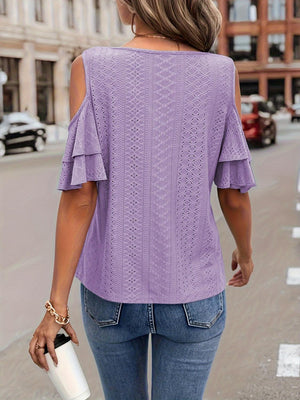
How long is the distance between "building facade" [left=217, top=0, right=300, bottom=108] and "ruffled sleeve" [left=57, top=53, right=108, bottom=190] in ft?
237

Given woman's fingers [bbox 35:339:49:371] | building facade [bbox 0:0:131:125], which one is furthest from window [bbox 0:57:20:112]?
woman's fingers [bbox 35:339:49:371]

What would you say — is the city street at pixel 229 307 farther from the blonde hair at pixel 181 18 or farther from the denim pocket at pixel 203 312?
the blonde hair at pixel 181 18

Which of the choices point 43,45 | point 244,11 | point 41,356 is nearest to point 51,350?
point 41,356

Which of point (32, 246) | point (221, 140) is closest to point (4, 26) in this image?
point (32, 246)

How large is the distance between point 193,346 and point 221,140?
507 millimetres

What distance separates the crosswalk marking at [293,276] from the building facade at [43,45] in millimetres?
33465

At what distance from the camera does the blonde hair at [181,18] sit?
1.76 meters

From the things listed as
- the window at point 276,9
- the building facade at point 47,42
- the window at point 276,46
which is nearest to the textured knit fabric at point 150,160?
the building facade at point 47,42

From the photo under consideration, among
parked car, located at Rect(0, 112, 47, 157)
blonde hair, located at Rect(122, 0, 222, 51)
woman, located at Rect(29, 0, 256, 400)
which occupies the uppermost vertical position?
blonde hair, located at Rect(122, 0, 222, 51)

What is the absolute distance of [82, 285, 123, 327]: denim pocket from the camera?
182 centimetres

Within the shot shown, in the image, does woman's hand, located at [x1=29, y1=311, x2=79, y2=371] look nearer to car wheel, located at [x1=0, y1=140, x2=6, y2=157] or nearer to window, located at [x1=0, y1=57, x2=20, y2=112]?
car wheel, located at [x1=0, y1=140, x2=6, y2=157]

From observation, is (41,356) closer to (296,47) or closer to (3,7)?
(3,7)

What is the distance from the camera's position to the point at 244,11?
73.4m

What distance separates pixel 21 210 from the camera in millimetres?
10758
